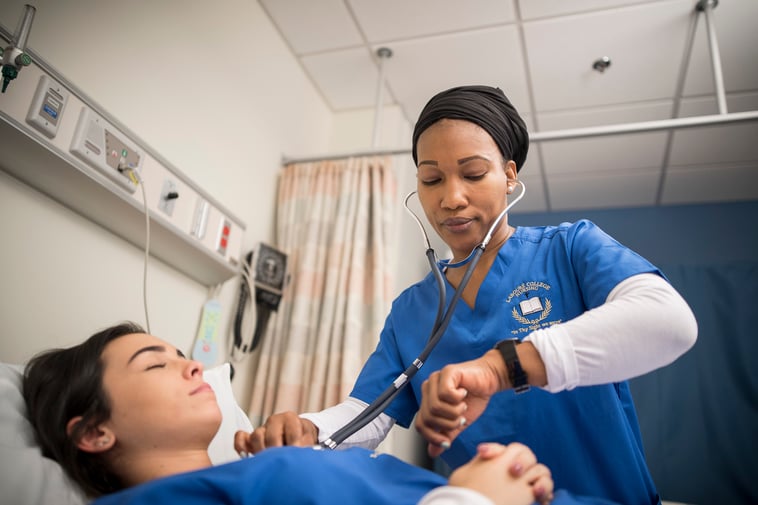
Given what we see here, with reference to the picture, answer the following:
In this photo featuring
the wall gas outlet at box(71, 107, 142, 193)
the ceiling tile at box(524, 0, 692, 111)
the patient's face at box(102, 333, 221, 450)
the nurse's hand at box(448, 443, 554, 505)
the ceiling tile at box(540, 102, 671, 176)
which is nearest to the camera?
the nurse's hand at box(448, 443, 554, 505)

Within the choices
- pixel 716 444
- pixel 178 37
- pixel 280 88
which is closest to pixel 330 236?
pixel 280 88

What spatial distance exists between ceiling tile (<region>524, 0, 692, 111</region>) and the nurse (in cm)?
132

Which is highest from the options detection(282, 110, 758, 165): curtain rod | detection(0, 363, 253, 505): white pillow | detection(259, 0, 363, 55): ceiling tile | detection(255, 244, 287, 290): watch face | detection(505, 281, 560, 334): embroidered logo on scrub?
detection(259, 0, 363, 55): ceiling tile

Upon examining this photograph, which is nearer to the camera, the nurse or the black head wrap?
the nurse

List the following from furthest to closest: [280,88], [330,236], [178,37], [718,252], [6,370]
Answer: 1. [718,252]
2. [280,88]
3. [330,236]
4. [178,37]
5. [6,370]

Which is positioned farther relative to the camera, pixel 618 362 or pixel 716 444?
pixel 716 444

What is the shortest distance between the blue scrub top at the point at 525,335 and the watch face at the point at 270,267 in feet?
3.13

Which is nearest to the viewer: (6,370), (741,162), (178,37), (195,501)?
(195,501)

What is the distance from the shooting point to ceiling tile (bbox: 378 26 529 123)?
7.72 feet

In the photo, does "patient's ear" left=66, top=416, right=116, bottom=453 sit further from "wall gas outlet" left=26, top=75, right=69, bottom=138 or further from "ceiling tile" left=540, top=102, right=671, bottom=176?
"ceiling tile" left=540, top=102, right=671, bottom=176

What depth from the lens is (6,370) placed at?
1043 millimetres

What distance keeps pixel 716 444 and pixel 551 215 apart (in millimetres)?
1568

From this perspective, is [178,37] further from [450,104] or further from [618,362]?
[618,362]

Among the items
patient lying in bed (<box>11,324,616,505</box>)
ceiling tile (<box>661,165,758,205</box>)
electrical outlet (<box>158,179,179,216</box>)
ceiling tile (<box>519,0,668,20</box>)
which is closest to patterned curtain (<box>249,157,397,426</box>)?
electrical outlet (<box>158,179,179,216</box>)
